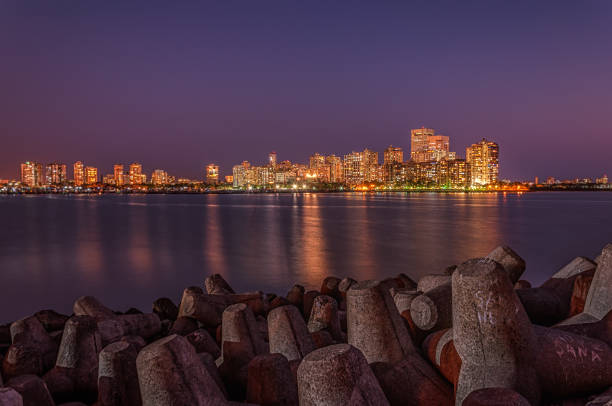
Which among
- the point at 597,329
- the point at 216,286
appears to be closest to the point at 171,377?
the point at 597,329

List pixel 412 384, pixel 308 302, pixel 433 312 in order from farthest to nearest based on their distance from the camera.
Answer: pixel 308 302 < pixel 433 312 < pixel 412 384

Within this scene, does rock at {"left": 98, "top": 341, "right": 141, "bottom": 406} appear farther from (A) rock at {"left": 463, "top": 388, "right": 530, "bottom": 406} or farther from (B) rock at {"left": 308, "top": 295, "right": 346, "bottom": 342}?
(A) rock at {"left": 463, "top": 388, "right": 530, "bottom": 406}

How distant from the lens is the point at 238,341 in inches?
195

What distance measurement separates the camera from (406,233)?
3362cm

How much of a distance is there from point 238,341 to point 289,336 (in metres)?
0.67

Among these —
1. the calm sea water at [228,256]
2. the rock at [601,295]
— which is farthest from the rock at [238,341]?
the calm sea water at [228,256]

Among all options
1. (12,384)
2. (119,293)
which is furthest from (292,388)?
(119,293)

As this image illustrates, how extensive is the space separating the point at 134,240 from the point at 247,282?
16861 millimetres

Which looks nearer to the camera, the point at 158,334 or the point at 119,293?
the point at 158,334

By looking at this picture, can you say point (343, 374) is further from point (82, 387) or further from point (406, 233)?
point (406, 233)

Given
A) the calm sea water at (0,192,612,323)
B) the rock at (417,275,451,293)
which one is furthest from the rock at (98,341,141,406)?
the calm sea water at (0,192,612,323)

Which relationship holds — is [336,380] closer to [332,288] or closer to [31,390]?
[31,390]

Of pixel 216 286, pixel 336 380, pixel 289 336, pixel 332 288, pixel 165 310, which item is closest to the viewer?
pixel 336 380

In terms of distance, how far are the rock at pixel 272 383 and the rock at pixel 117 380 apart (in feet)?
3.74
